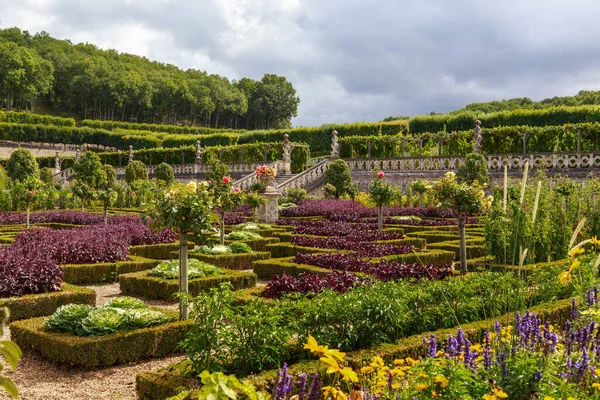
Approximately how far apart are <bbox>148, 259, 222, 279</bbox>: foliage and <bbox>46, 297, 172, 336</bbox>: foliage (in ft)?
8.61

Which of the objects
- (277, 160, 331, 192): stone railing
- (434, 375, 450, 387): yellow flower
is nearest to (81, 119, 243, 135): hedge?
(277, 160, 331, 192): stone railing

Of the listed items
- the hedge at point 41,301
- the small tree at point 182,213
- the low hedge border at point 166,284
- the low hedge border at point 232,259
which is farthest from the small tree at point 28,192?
the small tree at point 182,213

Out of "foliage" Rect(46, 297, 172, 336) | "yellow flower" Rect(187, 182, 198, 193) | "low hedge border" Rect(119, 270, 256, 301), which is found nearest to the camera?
"foliage" Rect(46, 297, 172, 336)

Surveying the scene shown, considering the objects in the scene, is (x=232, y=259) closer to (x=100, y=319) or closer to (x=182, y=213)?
(x=182, y=213)

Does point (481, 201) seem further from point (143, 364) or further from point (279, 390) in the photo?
point (279, 390)

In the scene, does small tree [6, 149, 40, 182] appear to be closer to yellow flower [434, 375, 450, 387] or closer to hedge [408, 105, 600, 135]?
hedge [408, 105, 600, 135]

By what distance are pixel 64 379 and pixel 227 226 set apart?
11980 mm

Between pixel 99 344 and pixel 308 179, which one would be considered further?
pixel 308 179

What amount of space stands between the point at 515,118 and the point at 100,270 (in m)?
33.6

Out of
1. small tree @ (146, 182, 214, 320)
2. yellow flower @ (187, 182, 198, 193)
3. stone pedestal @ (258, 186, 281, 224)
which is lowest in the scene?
stone pedestal @ (258, 186, 281, 224)

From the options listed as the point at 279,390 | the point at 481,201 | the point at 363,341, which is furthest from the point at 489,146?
the point at 279,390

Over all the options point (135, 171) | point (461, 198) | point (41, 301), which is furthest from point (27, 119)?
point (461, 198)

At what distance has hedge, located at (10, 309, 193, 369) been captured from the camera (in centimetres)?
586

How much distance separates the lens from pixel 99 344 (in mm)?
5887
